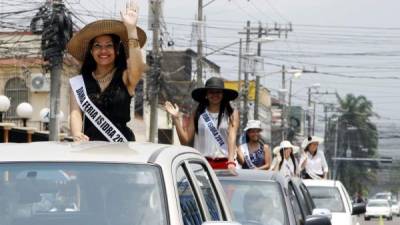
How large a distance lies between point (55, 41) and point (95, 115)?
16.4 m

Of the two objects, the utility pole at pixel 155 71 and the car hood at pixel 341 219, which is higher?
the utility pole at pixel 155 71

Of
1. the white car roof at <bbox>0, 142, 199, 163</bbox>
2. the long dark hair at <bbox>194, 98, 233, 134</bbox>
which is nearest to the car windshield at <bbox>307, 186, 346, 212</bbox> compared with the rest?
the long dark hair at <bbox>194, 98, 233, 134</bbox>

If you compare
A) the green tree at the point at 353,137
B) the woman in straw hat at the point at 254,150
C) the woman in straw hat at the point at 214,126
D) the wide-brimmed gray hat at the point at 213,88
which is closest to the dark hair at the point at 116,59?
the woman in straw hat at the point at 214,126

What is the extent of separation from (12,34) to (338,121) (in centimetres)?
7003

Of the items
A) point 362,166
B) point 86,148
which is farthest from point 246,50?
point 362,166

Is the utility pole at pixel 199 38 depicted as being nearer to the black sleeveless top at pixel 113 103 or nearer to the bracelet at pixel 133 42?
the black sleeveless top at pixel 113 103

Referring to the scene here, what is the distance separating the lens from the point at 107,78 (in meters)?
7.87

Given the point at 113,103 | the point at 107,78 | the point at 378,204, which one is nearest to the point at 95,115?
the point at 113,103

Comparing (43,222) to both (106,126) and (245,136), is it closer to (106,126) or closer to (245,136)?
(106,126)

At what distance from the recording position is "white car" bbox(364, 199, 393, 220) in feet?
205

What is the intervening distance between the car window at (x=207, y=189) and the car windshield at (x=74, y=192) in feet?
2.18

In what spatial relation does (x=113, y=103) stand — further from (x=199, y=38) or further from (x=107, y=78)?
(x=199, y=38)

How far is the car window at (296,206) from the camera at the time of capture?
9216 mm

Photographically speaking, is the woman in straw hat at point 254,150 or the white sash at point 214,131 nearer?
the white sash at point 214,131
